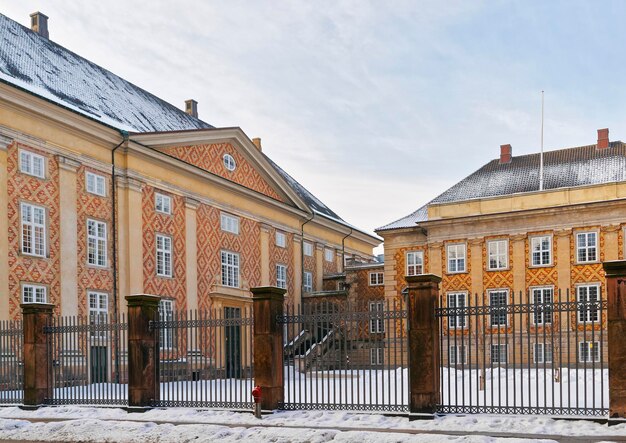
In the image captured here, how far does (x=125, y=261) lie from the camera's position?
30.8m

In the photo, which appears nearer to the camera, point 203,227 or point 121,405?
point 121,405

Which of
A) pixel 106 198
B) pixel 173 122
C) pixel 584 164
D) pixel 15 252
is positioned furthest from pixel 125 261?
pixel 584 164

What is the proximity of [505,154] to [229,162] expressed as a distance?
16168 mm

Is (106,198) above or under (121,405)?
above

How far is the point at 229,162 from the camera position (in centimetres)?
3888

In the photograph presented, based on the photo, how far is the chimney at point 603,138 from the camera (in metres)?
40.8

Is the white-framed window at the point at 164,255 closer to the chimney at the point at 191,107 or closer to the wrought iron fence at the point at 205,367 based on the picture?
the wrought iron fence at the point at 205,367

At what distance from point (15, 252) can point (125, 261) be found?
566 centimetres

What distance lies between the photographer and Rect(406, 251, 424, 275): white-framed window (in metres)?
41.8

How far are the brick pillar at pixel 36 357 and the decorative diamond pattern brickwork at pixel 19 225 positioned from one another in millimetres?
6556

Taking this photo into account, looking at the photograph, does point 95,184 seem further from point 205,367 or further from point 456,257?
point 456,257

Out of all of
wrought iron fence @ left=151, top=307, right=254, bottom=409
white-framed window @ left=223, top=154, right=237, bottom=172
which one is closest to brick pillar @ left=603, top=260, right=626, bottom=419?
wrought iron fence @ left=151, top=307, right=254, bottom=409

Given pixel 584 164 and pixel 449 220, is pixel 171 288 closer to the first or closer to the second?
pixel 449 220

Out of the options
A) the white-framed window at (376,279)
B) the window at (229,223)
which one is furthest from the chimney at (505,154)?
the window at (229,223)
